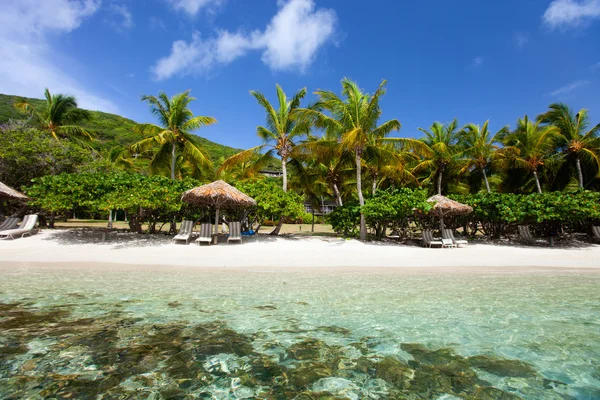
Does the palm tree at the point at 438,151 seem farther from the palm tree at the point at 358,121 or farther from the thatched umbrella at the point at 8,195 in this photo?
the thatched umbrella at the point at 8,195

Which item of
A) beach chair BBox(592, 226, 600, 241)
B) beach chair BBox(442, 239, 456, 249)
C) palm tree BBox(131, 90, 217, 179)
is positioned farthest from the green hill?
beach chair BBox(592, 226, 600, 241)

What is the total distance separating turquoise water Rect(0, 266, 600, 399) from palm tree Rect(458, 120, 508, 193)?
617 inches

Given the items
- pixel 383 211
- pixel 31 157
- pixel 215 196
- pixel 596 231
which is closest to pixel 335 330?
pixel 215 196

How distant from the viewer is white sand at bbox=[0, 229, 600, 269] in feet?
29.0

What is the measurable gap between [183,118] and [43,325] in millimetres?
14789

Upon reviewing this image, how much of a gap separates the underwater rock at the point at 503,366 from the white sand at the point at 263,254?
579 cm

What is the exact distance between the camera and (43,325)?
345 cm

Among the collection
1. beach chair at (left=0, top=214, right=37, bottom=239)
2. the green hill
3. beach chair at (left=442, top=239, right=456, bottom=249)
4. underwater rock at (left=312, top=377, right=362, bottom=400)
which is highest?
the green hill

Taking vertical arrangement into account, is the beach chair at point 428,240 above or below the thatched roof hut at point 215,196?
below

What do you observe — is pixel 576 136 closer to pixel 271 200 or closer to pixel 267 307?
pixel 271 200

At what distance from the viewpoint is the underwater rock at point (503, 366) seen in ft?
8.45

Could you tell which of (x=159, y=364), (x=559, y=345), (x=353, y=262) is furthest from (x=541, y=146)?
(x=159, y=364)

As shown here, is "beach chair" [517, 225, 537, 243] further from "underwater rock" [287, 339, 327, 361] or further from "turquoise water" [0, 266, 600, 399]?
"underwater rock" [287, 339, 327, 361]

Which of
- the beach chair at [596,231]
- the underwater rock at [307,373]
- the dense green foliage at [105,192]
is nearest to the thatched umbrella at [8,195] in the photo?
the dense green foliage at [105,192]
